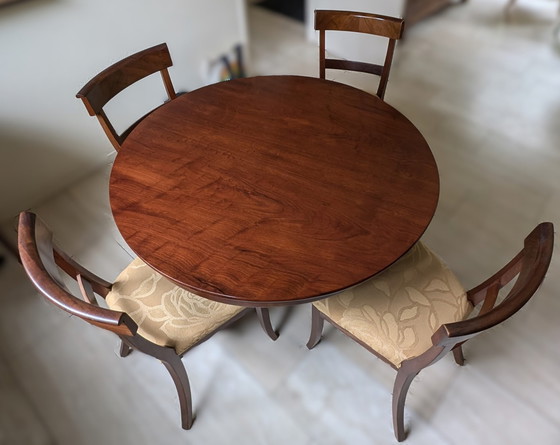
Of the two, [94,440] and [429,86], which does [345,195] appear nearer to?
[94,440]

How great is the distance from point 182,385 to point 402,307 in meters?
0.75

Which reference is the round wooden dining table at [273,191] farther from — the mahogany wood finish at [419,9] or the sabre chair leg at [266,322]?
the mahogany wood finish at [419,9]

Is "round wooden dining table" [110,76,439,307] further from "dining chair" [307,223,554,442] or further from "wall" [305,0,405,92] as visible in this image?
"wall" [305,0,405,92]

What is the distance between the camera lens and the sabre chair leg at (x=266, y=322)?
1.50 metres

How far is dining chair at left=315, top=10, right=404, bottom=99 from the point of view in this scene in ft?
5.16

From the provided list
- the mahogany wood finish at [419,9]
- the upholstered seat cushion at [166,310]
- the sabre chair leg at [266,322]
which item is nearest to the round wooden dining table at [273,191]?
the upholstered seat cushion at [166,310]

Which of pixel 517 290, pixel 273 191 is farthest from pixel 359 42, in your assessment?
pixel 517 290

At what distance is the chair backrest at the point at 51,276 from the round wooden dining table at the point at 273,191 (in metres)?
0.16

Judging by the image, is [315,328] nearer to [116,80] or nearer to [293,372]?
[293,372]

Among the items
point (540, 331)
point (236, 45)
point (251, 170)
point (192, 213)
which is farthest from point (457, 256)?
point (236, 45)

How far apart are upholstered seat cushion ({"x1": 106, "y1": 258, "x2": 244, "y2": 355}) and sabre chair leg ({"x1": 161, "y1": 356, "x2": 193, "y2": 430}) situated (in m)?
0.04

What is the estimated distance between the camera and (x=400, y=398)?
1.26 m

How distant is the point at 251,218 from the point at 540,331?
1.36m

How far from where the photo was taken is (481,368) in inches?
60.4
